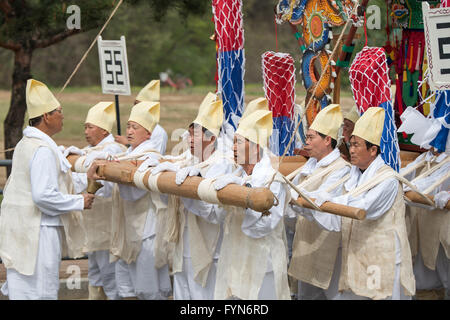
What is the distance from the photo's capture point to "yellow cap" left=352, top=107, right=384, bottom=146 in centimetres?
594

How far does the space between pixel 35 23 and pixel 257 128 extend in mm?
6313

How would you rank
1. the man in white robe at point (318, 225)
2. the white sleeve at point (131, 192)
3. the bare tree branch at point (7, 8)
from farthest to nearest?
the bare tree branch at point (7, 8) → the white sleeve at point (131, 192) → the man in white robe at point (318, 225)

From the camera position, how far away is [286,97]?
7.93 meters

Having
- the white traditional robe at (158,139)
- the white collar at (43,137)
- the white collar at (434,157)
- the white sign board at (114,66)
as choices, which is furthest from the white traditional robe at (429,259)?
the white sign board at (114,66)

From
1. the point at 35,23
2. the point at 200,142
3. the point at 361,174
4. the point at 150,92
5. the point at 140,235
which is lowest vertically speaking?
the point at 140,235

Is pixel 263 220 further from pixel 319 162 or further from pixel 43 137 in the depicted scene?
pixel 43 137

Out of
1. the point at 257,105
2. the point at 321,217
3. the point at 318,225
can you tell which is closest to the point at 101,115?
the point at 257,105

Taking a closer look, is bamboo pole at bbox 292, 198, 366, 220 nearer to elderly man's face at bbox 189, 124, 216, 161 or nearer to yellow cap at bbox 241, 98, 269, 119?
elderly man's face at bbox 189, 124, 216, 161

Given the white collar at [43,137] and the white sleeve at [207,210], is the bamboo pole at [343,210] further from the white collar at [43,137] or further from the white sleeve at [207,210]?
the white collar at [43,137]

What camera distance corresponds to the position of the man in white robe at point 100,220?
7.66 m

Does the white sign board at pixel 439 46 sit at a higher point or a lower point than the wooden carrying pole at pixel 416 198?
higher

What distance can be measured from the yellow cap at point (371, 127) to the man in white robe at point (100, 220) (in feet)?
8.07

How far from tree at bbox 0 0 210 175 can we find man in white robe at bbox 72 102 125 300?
3.11 m

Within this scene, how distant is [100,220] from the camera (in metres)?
7.79
